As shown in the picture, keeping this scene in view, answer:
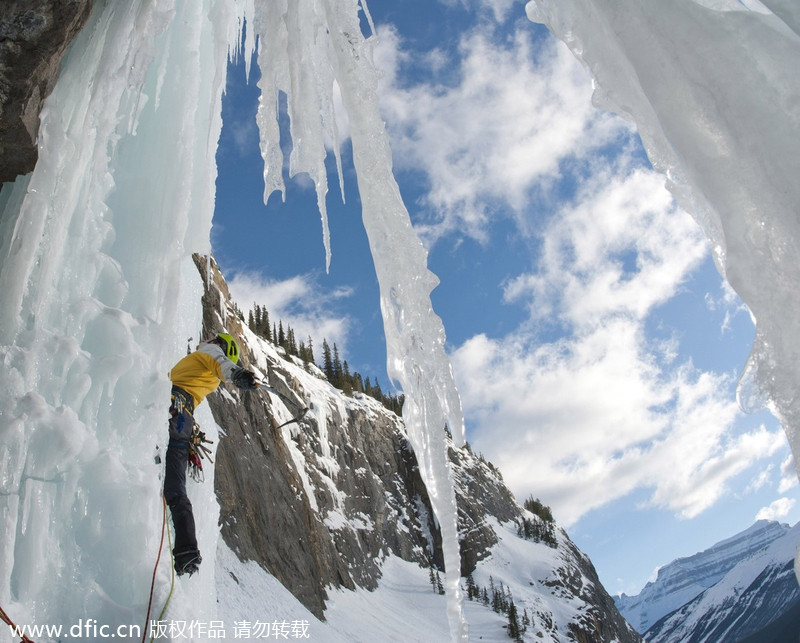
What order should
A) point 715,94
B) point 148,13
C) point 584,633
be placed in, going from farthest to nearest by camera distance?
point 584,633 < point 148,13 < point 715,94

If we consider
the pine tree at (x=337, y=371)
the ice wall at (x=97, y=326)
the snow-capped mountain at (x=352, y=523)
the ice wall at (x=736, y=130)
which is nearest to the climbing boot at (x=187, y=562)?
the ice wall at (x=97, y=326)

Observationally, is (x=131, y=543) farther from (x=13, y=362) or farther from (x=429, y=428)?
(x=429, y=428)

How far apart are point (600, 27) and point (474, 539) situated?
3801cm

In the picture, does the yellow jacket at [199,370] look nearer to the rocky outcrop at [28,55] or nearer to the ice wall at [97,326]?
the ice wall at [97,326]

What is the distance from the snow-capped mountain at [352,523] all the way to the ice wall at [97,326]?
1393 millimetres

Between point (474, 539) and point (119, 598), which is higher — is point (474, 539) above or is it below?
below

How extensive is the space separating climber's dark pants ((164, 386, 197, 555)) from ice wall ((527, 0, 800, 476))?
2.98 metres

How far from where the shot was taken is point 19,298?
308cm

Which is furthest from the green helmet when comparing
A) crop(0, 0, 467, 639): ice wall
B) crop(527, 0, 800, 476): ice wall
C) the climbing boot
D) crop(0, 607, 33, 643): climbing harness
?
crop(527, 0, 800, 476): ice wall

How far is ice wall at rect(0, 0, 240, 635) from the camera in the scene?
8.98ft

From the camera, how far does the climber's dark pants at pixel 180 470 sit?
3.33 metres

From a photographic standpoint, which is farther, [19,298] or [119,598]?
[19,298]

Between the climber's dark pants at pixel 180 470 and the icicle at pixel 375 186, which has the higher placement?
the icicle at pixel 375 186

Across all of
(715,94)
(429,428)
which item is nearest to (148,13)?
(429,428)
